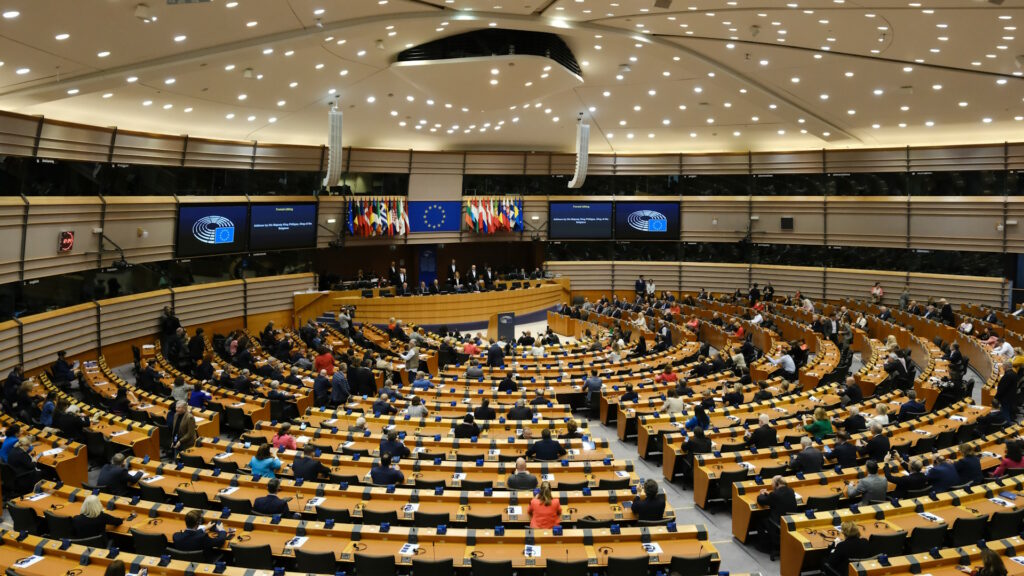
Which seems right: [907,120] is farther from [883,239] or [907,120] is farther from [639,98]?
[639,98]

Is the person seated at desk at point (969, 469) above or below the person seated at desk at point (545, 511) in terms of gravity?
above

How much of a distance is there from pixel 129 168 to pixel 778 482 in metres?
21.3

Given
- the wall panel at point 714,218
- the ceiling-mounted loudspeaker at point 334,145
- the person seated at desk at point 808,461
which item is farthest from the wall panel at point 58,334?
the wall panel at point 714,218

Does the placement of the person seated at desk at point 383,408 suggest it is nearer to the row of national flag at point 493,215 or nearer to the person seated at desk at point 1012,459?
the person seated at desk at point 1012,459

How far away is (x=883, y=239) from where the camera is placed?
98.0 ft

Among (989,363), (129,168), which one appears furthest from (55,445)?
(989,363)

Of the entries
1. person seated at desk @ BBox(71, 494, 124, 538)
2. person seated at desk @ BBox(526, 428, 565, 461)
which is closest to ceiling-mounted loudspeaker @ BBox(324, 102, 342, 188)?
person seated at desk @ BBox(526, 428, 565, 461)

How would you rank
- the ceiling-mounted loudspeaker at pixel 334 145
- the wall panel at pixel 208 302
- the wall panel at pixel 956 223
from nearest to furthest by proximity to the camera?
1. the ceiling-mounted loudspeaker at pixel 334 145
2. the wall panel at pixel 208 302
3. the wall panel at pixel 956 223

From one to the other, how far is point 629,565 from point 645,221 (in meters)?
28.0

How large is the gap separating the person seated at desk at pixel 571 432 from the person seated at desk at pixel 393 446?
273 cm

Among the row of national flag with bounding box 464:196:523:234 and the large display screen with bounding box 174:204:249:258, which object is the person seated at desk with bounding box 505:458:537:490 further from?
the row of national flag with bounding box 464:196:523:234

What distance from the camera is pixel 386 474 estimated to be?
9992 mm

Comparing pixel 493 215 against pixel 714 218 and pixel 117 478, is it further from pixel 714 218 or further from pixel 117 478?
pixel 117 478

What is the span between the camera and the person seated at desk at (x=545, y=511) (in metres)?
8.59
